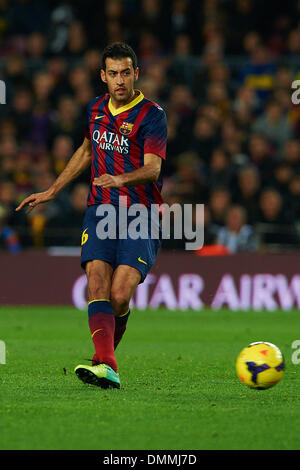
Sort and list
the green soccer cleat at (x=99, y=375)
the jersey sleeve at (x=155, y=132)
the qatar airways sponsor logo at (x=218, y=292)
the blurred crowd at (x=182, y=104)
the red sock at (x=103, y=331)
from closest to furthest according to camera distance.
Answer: the green soccer cleat at (x=99, y=375)
the red sock at (x=103, y=331)
the jersey sleeve at (x=155, y=132)
the qatar airways sponsor logo at (x=218, y=292)
the blurred crowd at (x=182, y=104)

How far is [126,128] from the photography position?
23.8ft

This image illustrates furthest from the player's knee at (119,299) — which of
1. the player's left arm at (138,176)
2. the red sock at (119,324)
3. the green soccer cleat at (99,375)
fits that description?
the player's left arm at (138,176)

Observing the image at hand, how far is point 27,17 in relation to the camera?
18391 mm

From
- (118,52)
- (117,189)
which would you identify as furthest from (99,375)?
(118,52)

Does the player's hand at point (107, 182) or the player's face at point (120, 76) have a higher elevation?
the player's face at point (120, 76)

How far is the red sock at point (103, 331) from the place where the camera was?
22.4 feet

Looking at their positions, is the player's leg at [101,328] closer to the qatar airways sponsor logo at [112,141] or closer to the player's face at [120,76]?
the qatar airways sponsor logo at [112,141]

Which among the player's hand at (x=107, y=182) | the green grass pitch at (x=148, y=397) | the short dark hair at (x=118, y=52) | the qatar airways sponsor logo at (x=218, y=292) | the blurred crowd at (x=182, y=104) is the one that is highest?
the blurred crowd at (x=182, y=104)

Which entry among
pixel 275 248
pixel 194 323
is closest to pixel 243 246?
pixel 275 248

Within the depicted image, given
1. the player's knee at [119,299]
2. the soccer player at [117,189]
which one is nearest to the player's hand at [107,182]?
the soccer player at [117,189]

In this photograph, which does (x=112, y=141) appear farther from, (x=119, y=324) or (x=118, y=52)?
(x=119, y=324)

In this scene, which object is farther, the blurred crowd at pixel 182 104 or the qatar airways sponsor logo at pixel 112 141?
the blurred crowd at pixel 182 104

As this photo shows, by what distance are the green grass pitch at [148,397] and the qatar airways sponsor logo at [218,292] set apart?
114 inches

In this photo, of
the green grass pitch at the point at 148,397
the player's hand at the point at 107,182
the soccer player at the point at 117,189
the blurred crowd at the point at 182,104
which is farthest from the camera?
the blurred crowd at the point at 182,104
